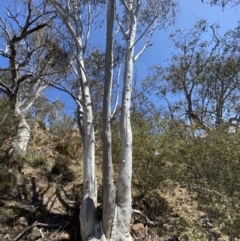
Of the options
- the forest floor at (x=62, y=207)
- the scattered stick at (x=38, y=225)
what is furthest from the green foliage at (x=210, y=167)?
the scattered stick at (x=38, y=225)

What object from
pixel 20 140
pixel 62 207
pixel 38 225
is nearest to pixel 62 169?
pixel 20 140

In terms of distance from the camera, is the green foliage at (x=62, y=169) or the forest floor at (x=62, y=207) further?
the green foliage at (x=62, y=169)

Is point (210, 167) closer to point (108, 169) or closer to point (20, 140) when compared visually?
point (108, 169)

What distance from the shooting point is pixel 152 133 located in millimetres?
8344

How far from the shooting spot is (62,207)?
776 centimetres

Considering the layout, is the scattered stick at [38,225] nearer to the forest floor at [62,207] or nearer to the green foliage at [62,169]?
the forest floor at [62,207]

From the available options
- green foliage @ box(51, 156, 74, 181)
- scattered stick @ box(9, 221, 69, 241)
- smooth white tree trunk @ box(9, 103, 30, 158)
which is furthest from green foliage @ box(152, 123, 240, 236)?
smooth white tree trunk @ box(9, 103, 30, 158)

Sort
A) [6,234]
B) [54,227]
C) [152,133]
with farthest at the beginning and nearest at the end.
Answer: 1. [152,133]
2. [54,227]
3. [6,234]

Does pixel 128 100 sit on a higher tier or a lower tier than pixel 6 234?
higher

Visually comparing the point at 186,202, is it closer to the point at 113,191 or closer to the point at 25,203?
the point at 113,191

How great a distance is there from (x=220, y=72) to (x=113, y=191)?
10606 millimetres

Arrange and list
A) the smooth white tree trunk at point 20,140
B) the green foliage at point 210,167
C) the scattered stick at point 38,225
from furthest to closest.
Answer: the smooth white tree trunk at point 20,140
the scattered stick at point 38,225
the green foliage at point 210,167

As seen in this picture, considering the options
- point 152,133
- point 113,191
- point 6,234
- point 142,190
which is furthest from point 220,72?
point 6,234

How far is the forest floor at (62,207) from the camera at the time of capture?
6391mm
